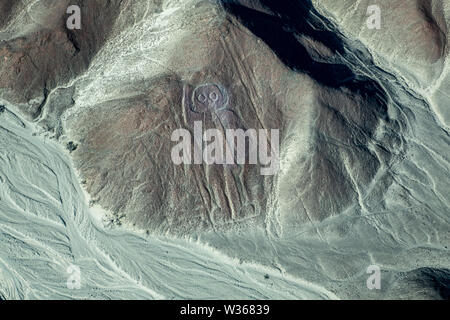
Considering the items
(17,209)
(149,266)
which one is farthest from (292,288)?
(17,209)

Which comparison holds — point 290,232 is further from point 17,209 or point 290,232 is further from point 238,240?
point 17,209


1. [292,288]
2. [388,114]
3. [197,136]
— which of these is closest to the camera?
[292,288]

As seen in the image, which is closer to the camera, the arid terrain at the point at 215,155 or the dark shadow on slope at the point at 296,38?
the arid terrain at the point at 215,155

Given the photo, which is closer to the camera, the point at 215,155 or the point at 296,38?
the point at 215,155

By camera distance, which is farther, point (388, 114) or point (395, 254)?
point (388, 114)

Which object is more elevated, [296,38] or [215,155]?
[296,38]

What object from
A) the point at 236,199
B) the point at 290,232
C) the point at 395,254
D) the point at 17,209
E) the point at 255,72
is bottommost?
the point at 395,254

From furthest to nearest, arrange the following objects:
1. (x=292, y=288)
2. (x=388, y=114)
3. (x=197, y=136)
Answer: (x=388, y=114) → (x=197, y=136) → (x=292, y=288)

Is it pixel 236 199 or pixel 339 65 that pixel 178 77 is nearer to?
pixel 236 199

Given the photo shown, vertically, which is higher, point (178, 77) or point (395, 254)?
point (178, 77)

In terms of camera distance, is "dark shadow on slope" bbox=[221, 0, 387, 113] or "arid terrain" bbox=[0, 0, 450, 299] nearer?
"arid terrain" bbox=[0, 0, 450, 299]
